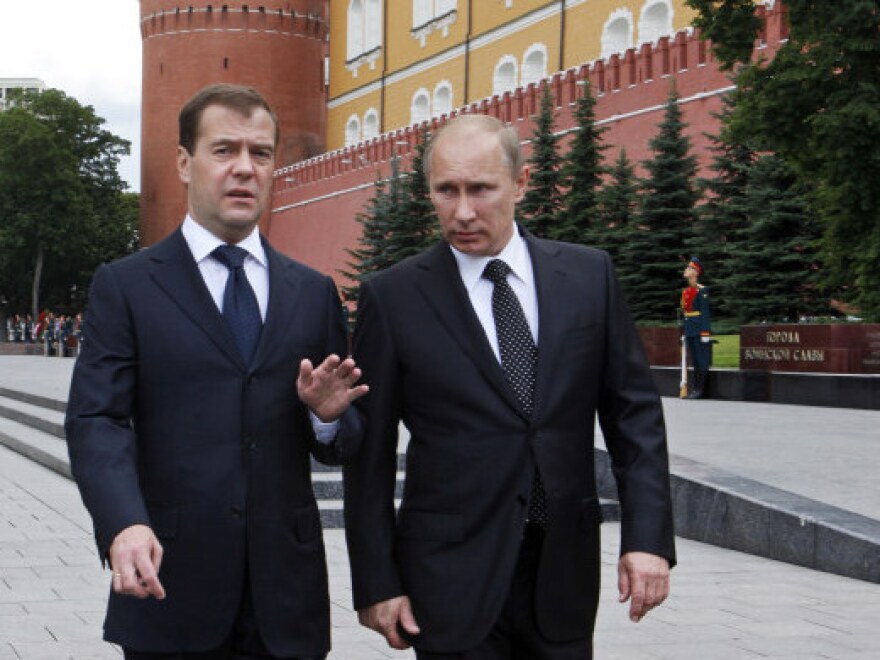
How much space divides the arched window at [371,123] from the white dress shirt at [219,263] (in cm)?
4260

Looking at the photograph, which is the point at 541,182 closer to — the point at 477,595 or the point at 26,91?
the point at 477,595

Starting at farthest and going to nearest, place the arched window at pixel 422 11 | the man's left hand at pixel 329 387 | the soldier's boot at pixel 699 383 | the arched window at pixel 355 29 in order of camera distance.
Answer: the arched window at pixel 355 29
the arched window at pixel 422 11
the soldier's boot at pixel 699 383
the man's left hand at pixel 329 387

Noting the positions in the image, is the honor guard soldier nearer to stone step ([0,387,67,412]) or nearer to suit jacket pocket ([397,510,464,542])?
stone step ([0,387,67,412])

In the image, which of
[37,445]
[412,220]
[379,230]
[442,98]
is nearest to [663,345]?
[37,445]

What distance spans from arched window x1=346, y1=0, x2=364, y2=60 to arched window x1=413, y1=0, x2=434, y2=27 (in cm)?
402

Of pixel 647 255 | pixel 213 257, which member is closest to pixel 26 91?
pixel 647 255

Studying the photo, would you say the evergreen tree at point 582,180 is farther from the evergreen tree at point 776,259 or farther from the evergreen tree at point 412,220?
the evergreen tree at point 412,220

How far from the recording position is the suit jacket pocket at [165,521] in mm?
2406

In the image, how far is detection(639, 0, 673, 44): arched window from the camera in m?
30.8

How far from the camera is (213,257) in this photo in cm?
254

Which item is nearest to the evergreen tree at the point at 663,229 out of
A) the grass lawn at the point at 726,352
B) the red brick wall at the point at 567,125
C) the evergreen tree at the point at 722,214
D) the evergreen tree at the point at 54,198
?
the evergreen tree at the point at 722,214

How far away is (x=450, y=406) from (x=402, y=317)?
17 cm

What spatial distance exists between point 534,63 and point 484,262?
112ft

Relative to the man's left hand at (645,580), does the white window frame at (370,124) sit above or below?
above
